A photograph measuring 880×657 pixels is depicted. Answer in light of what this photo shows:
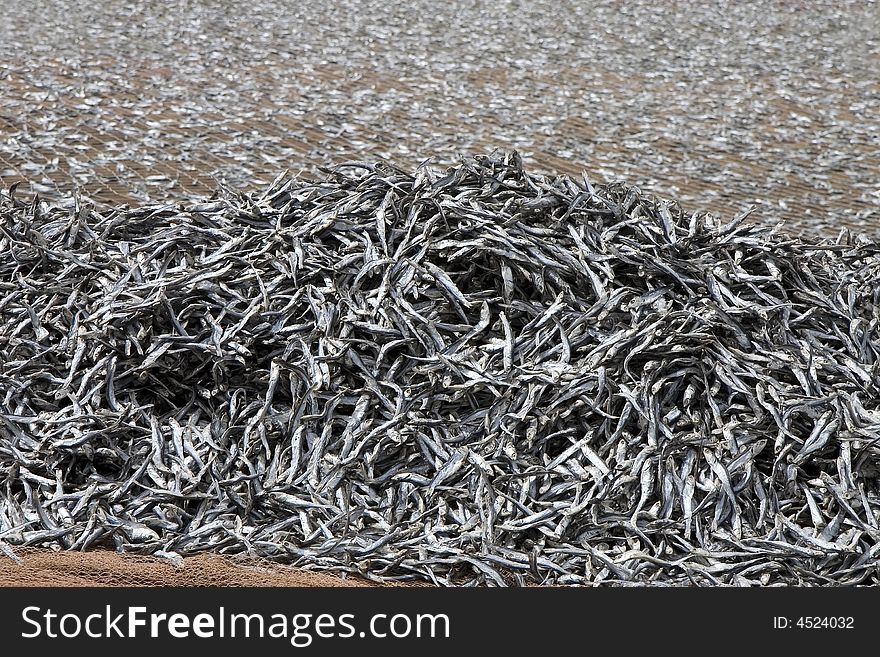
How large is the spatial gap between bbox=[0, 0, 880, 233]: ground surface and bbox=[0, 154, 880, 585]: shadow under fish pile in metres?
2.59

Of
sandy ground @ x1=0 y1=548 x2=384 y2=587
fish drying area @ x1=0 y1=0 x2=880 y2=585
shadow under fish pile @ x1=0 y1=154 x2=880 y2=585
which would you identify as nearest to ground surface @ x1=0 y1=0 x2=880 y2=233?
fish drying area @ x1=0 y1=0 x2=880 y2=585

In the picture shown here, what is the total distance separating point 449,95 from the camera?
7.81m

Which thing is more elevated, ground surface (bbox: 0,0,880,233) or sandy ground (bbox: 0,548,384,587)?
ground surface (bbox: 0,0,880,233)

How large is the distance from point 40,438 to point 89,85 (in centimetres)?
525

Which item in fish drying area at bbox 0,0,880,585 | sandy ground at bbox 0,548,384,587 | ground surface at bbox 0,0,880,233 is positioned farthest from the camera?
ground surface at bbox 0,0,880,233

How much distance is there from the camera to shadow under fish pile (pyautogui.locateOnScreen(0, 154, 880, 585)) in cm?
252

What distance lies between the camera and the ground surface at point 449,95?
6234 millimetres

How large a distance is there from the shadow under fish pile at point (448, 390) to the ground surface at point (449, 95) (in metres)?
2.59

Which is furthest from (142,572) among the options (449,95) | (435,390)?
(449,95)

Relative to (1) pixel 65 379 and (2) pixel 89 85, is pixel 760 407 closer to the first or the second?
(1) pixel 65 379

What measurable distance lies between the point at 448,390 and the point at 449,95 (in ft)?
17.7

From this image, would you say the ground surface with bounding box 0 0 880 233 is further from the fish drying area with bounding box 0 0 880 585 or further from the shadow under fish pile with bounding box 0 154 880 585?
the shadow under fish pile with bounding box 0 154 880 585

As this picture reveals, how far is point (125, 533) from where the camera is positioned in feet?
8.22

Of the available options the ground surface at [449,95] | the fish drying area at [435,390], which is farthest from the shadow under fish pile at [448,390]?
the ground surface at [449,95]
